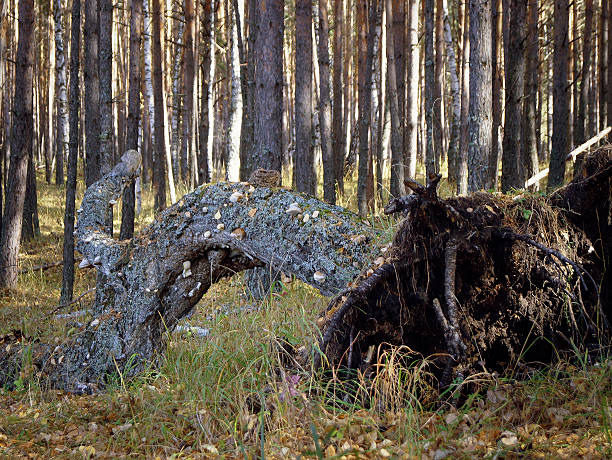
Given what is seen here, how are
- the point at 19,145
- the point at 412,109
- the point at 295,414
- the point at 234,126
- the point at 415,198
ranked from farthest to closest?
the point at 234,126
the point at 412,109
the point at 19,145
the point at 415,198
the point at 295,414

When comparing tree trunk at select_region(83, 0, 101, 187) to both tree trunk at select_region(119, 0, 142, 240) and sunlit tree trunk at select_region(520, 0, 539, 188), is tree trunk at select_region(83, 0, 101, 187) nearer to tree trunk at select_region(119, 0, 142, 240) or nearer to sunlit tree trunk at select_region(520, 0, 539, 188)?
tree trunk at select_region(119, 0, 142, 240)

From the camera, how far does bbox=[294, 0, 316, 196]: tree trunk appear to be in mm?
7453

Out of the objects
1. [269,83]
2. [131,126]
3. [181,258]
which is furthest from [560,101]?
[181,258]

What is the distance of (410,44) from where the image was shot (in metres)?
10.1

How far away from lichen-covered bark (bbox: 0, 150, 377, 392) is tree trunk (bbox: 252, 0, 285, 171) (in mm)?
2412

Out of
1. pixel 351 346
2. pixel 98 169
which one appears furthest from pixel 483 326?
pixel 98 169

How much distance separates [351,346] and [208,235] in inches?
62.1

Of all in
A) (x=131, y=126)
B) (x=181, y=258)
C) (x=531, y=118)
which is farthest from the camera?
(x=531, y=118)

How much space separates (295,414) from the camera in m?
2.87

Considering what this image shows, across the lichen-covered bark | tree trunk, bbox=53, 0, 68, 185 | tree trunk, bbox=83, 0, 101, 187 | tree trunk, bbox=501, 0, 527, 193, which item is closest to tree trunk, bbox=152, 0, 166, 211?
tree trunk, bbox=83, 0, 101, 187

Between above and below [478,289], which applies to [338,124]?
above

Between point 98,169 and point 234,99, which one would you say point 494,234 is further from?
point 234,99

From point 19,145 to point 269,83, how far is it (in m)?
4.86

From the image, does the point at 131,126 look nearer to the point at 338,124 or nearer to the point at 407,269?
the point at 338,124
